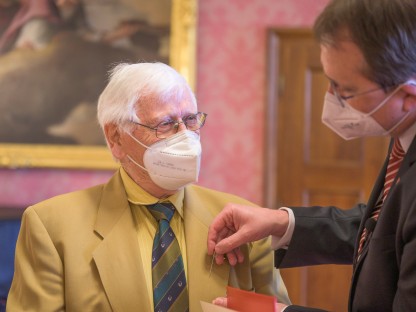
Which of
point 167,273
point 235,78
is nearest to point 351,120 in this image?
point 167,273

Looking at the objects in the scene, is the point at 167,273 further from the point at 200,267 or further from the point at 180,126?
the point at 180,126

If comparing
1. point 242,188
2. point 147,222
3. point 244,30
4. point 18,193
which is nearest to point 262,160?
point 242,188

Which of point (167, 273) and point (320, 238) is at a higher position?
point (320, 238)

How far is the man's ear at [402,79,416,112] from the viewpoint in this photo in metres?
1.46

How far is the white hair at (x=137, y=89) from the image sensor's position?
209 cm

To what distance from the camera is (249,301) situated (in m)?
1.67

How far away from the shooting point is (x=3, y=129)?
Result: 182 inches

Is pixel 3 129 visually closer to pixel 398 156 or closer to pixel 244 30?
pixel 244 30

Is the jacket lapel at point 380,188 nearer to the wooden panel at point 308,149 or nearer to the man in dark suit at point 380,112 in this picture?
the man in dark suit at point 380,112

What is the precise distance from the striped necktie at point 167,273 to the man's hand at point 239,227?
0.38 feet

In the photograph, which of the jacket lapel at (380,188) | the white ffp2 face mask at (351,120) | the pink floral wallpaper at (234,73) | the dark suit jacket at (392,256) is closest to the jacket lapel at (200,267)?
the dark suit jacket at (392,256)

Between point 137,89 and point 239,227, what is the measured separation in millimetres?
559

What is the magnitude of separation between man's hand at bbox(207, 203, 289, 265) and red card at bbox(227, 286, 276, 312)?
231 mm

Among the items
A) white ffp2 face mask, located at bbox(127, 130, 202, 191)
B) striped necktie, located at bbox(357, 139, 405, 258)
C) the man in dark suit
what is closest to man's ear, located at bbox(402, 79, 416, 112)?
the man in dark suit
